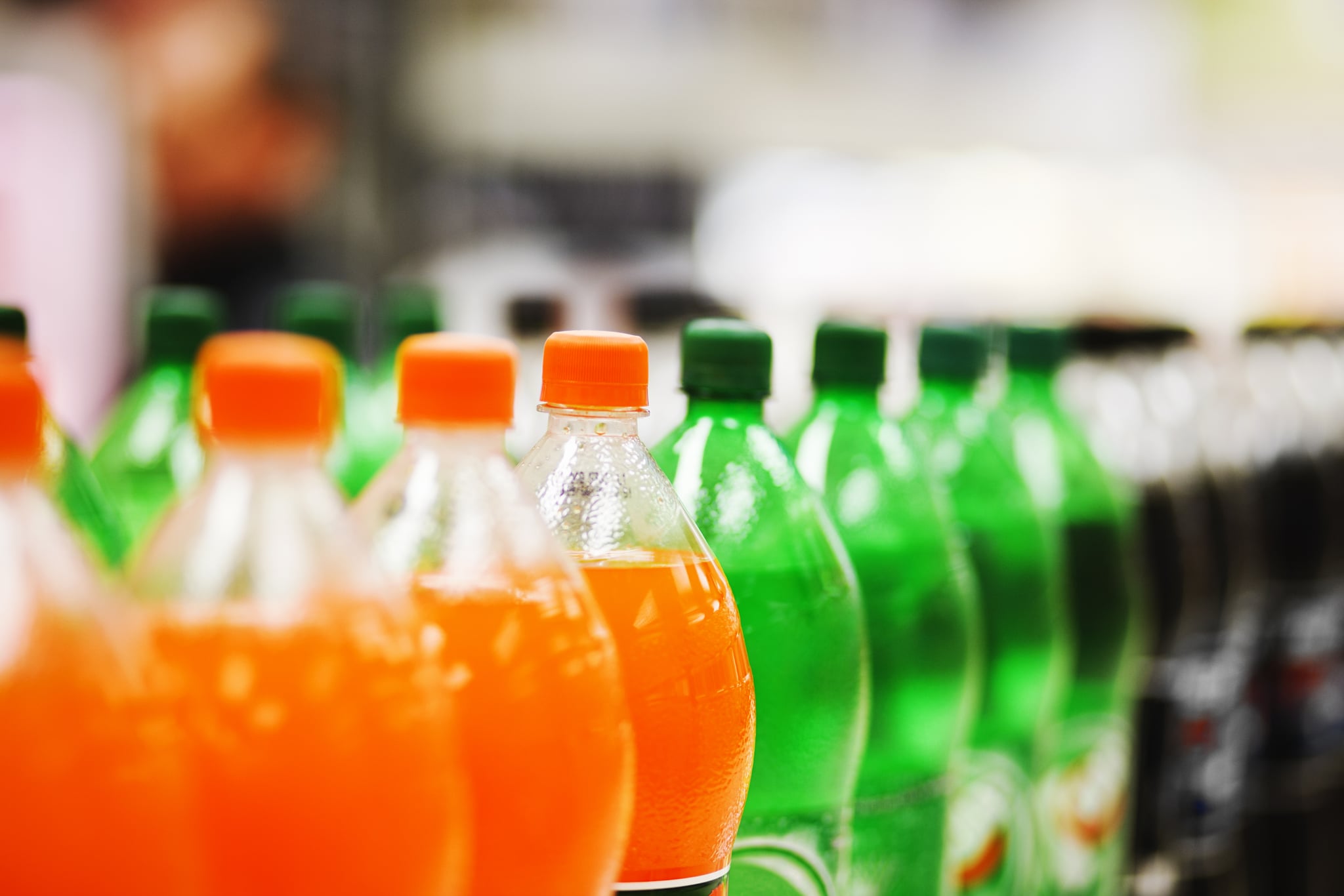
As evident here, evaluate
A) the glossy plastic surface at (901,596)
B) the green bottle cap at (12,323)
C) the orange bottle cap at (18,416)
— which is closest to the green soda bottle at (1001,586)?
the glossy plastic surface at (901,596)

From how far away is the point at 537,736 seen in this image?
1.55 ft

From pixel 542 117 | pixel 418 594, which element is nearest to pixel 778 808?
pixel 418 594

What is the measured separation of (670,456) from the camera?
2.38 ft

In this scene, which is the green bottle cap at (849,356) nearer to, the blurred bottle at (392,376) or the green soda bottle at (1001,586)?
the green soda bottle at (1001,586)

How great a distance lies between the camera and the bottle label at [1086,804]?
1097 mm

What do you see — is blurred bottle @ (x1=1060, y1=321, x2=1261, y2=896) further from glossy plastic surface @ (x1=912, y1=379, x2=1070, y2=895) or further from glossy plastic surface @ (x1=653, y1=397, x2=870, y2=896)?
glossy plastic surface @ (x1=653, y1=397, x2=870, y2=896)

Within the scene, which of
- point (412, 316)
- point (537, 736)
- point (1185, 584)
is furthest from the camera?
point (1185, 584)

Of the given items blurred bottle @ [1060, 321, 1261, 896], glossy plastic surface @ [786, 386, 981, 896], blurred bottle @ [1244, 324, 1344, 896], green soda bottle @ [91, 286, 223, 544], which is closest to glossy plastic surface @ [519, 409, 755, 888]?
glossy plastic surface @ [786, 386, 981, 896]

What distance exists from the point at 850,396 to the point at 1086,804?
0.47m

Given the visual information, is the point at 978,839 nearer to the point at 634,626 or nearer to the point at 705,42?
the point at 634,626

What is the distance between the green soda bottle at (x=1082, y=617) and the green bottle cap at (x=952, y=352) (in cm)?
8

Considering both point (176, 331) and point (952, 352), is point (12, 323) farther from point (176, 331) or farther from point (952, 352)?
point (952, 352)

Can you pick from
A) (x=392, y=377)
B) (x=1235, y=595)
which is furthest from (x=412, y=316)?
(x=1235, y=595)

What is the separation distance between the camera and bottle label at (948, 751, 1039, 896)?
964 millimetres
